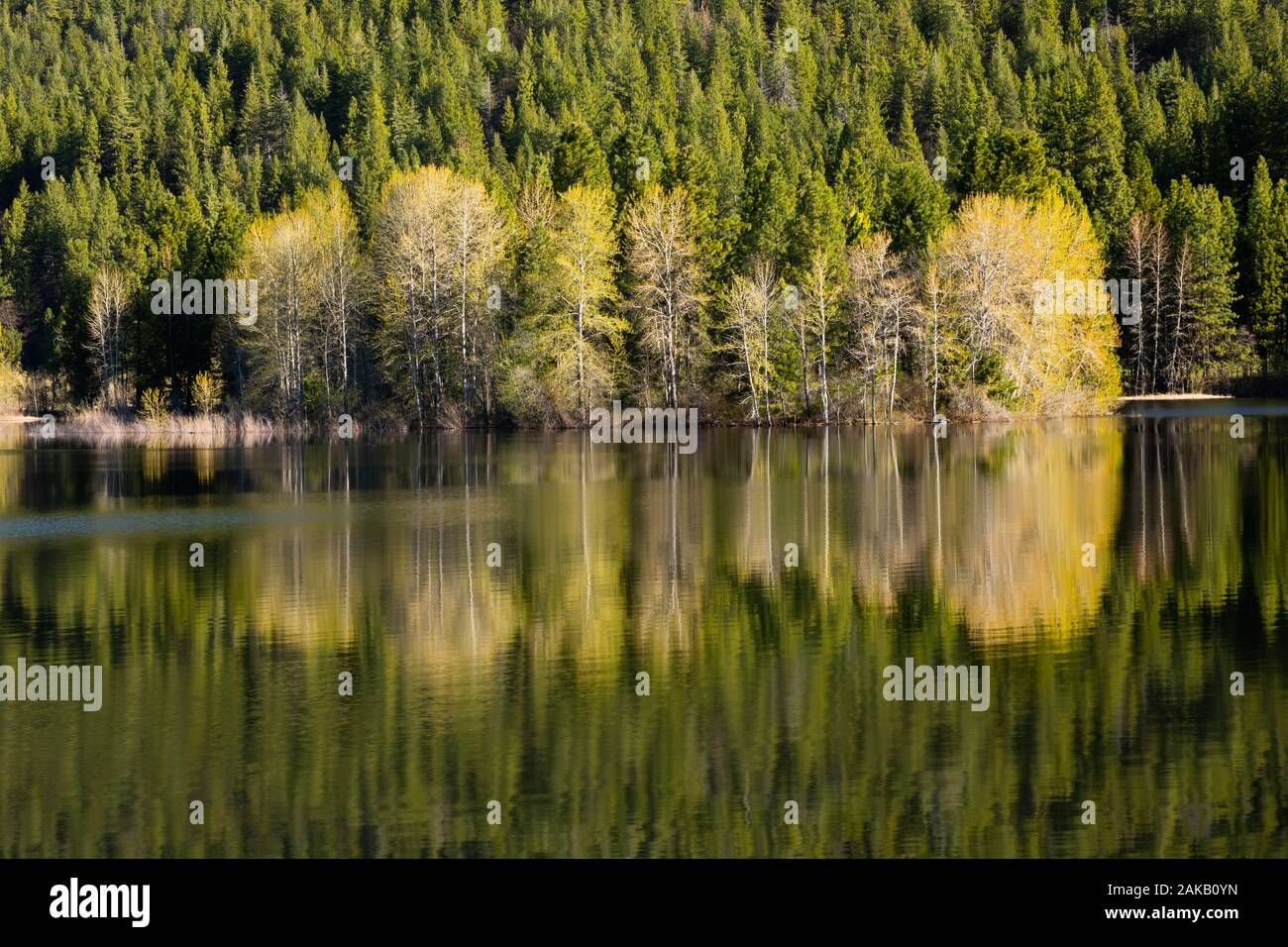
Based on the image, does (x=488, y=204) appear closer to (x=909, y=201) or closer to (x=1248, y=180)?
(x=909, y=201)

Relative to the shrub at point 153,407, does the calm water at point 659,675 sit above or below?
below

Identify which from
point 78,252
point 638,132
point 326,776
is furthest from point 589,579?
point 78,252

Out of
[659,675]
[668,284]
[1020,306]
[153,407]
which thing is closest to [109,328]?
[153,407]

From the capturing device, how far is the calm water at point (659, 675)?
15.8 meters

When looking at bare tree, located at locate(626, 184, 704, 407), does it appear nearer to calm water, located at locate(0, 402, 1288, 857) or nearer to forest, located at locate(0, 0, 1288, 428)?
forest, located at locate(0, 0, 1288, 428)

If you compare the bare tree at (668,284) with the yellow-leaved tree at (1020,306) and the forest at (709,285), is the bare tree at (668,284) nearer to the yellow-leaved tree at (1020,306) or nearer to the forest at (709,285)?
the forest at (709,285)

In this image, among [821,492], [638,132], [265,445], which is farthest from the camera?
[638,132]

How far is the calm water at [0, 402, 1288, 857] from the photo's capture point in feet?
52.0

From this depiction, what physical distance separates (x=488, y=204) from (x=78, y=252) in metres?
55.3

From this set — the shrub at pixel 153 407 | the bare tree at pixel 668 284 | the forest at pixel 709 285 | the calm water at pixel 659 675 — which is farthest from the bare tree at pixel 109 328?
the calm water at pixel 659 675

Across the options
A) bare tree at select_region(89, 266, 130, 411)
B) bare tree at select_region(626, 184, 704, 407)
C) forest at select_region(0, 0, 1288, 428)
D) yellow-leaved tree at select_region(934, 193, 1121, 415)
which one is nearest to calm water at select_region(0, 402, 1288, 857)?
yellow-leaved tree at select_region(934, 193, 1121, 415)

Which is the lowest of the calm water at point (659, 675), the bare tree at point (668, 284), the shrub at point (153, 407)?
the calm water at point (659, 675)

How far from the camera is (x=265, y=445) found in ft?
267
